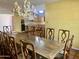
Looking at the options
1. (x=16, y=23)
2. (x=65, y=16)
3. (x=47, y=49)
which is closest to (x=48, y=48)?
(x=47, y=49)

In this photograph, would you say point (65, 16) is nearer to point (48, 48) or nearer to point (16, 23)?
point (48, 48)

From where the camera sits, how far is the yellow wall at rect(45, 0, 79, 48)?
5.15 m

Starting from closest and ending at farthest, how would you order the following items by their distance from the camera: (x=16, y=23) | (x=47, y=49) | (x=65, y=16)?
(x=47, y=49) → (x=65, y=16) → (x=16, y=23)

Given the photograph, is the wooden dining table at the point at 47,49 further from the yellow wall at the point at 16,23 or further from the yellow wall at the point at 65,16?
the yellow wall at the point at 16,23

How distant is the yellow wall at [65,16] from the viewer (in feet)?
16.9

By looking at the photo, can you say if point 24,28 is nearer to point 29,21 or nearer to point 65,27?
point 29,21

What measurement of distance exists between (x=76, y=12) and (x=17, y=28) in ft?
20.2

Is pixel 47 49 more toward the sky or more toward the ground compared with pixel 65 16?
more toward the ground

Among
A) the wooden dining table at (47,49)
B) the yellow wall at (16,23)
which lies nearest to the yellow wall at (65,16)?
the wooden dining table at (47,49)

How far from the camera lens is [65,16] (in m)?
5.57

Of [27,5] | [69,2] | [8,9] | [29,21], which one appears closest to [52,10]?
[69,2]

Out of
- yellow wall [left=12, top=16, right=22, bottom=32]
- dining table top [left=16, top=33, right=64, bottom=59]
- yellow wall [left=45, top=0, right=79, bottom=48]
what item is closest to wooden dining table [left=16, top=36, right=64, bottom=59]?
dining table top [left=16, top=33, right=64, bottom=59]

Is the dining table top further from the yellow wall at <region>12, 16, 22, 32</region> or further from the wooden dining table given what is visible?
the yellow wall at <region>12, 16, 22, 32</region>

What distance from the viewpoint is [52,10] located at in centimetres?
629
